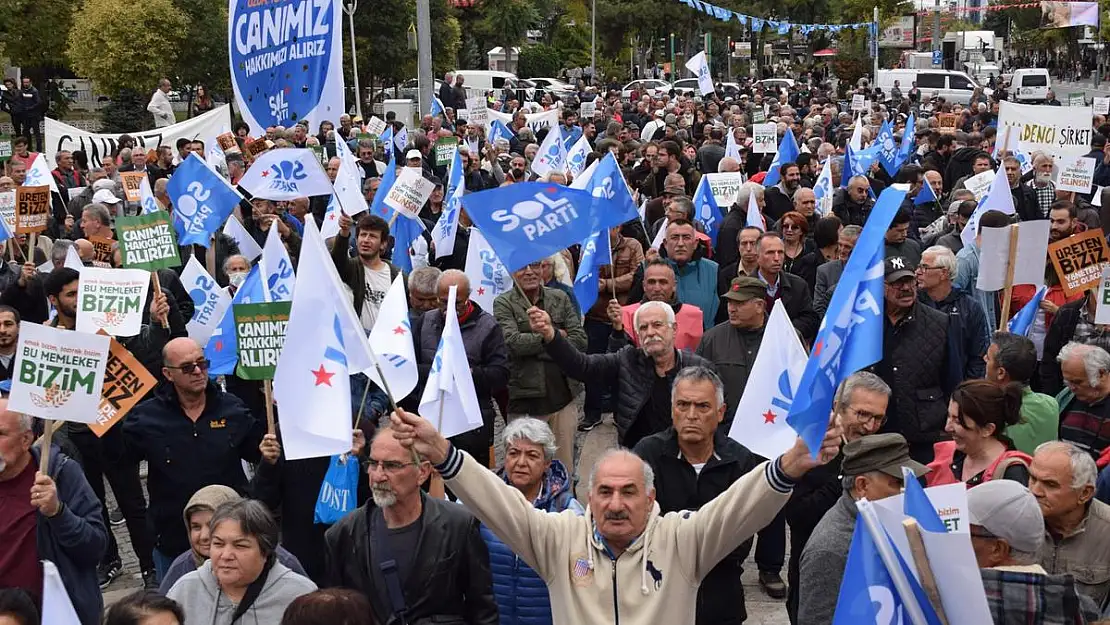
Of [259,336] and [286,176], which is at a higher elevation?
[286,176]

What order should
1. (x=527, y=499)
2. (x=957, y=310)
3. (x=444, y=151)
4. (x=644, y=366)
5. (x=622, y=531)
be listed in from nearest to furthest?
(x=622, y=531) → (x=527, y=499) → (x=644, y=366) → (x=957, y=310) → (x=444, y=151)

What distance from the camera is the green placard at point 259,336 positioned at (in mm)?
6578

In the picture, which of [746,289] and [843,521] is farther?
[746,289]

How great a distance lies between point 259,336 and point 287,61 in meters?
8.97

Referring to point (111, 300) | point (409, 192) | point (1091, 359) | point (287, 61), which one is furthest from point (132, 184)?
point (1091, 359)

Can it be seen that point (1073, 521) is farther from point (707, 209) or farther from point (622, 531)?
point (707, 209)

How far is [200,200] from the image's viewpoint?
35.0ft

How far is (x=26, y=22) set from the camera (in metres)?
35.7

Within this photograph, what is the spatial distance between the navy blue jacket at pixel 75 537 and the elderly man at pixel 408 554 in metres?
1.15

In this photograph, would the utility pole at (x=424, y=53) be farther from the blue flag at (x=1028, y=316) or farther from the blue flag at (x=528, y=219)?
the blue flag at (x=528, y=219)

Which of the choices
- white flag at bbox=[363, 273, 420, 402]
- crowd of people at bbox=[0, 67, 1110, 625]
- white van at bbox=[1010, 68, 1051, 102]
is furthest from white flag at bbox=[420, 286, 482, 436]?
white van at bbox=[1010, 68, 1051, 102]

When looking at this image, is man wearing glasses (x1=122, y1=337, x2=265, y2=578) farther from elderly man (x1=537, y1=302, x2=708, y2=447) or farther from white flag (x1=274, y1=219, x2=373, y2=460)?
elderly man (x1=537, y1=302, x2=708, y2=447)

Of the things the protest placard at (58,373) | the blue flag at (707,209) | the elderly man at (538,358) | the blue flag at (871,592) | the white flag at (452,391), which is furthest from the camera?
the blue flag at (707,209)

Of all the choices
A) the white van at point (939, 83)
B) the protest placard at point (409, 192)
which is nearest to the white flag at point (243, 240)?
the protest placard at point (409, 192)
